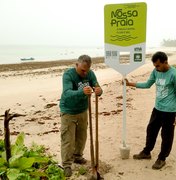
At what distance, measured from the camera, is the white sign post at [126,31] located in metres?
5.76

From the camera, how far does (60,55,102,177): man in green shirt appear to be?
16.8ft

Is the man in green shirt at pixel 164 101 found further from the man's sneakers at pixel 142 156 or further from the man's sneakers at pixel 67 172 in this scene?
the man's sneakers at pixel 67 172

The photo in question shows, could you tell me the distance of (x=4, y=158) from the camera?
3.19m

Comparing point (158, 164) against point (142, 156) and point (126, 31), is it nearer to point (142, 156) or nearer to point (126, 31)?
point (142, 156)

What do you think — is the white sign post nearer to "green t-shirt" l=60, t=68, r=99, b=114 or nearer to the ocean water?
"green t-shirt" l=60, t=68, r=99, b=114

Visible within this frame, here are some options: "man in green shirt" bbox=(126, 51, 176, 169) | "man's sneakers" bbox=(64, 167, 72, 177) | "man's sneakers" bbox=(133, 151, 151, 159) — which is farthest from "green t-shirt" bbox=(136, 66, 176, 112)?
"man's sneakers" bbox=(64, 167, 72, 177)

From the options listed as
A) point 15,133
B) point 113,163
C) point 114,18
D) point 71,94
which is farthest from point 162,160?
point 15,133

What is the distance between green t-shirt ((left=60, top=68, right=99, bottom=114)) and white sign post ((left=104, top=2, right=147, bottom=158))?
2.89 ft

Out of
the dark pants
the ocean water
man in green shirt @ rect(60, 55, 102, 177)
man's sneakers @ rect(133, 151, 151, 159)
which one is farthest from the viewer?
the ocean water

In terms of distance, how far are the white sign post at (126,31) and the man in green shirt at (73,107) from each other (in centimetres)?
83

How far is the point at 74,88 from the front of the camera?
5316 mm

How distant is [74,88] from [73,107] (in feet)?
1.02

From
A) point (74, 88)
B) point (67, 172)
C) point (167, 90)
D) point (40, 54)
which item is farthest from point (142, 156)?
A: point (40, 54)

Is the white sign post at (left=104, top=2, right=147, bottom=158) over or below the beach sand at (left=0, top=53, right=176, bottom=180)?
over
